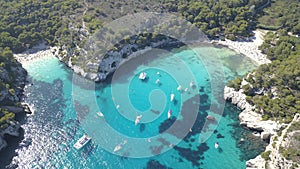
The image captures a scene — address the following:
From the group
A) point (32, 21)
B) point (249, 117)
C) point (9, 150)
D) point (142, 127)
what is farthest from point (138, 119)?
point (32, 21)

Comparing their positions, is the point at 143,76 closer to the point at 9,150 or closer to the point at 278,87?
the point at 278,87

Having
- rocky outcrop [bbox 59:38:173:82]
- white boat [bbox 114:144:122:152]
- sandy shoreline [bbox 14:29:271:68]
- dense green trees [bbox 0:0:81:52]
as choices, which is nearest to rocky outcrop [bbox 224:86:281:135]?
sandy shoreline [bbox 14:29:271:68]

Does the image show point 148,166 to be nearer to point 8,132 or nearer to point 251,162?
point 251,162

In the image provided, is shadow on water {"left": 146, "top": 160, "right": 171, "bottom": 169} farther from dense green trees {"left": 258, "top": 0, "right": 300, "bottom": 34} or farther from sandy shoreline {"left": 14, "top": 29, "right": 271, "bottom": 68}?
dense green trees {"left": 258, "top": 0, "right": 300, "bottom": 34}

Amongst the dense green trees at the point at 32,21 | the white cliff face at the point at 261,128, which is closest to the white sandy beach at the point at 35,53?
the dense green trees at the point at 32,21

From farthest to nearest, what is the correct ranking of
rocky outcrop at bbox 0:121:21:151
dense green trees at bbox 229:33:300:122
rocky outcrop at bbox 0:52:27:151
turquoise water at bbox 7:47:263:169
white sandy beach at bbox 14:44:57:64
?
white sandy beach at bbox 14:44:57:64 → dense green trees at bbox 229:33:300:122 → rocky outcrop at bbox 0:52:27:151 → rocky outcrop at bbox 0:121:21:151 → turquoise water at bbox 7:47:263:169

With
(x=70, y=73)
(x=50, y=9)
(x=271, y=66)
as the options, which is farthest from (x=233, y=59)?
(x=50, y=9)

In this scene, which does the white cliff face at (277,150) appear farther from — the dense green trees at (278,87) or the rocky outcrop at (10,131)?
the rocky outcrop at (10,131)
